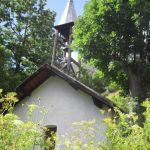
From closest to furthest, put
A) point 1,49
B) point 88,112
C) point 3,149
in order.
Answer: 1. point 3,149
2. point 88,112
3. point 1,49

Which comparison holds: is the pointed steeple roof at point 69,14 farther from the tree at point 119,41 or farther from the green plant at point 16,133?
the green plant at point 16,133

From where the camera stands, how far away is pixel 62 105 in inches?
533

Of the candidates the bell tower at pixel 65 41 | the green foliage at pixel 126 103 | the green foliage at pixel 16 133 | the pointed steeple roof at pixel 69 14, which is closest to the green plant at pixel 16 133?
the green foliage at pixel 16 133

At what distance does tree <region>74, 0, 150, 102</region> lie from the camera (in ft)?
55.0

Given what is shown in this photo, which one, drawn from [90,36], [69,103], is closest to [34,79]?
[69,103]

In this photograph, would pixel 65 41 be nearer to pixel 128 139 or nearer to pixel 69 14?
pixel 69 14

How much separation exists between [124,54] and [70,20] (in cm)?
616

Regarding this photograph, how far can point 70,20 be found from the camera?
2233 cm

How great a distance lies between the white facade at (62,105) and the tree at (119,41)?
12.4 ft

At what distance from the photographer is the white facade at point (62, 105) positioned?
507 inches

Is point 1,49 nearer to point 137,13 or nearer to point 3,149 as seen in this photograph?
point 137,13

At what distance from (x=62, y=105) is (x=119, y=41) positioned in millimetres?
5163

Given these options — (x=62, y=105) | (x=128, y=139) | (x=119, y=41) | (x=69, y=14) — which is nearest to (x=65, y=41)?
(x=69, y=14)

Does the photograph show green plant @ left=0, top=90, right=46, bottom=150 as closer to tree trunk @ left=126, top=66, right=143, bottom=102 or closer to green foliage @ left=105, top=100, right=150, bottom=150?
green foliage @ left=105, top=100, right=150, bottom=150
